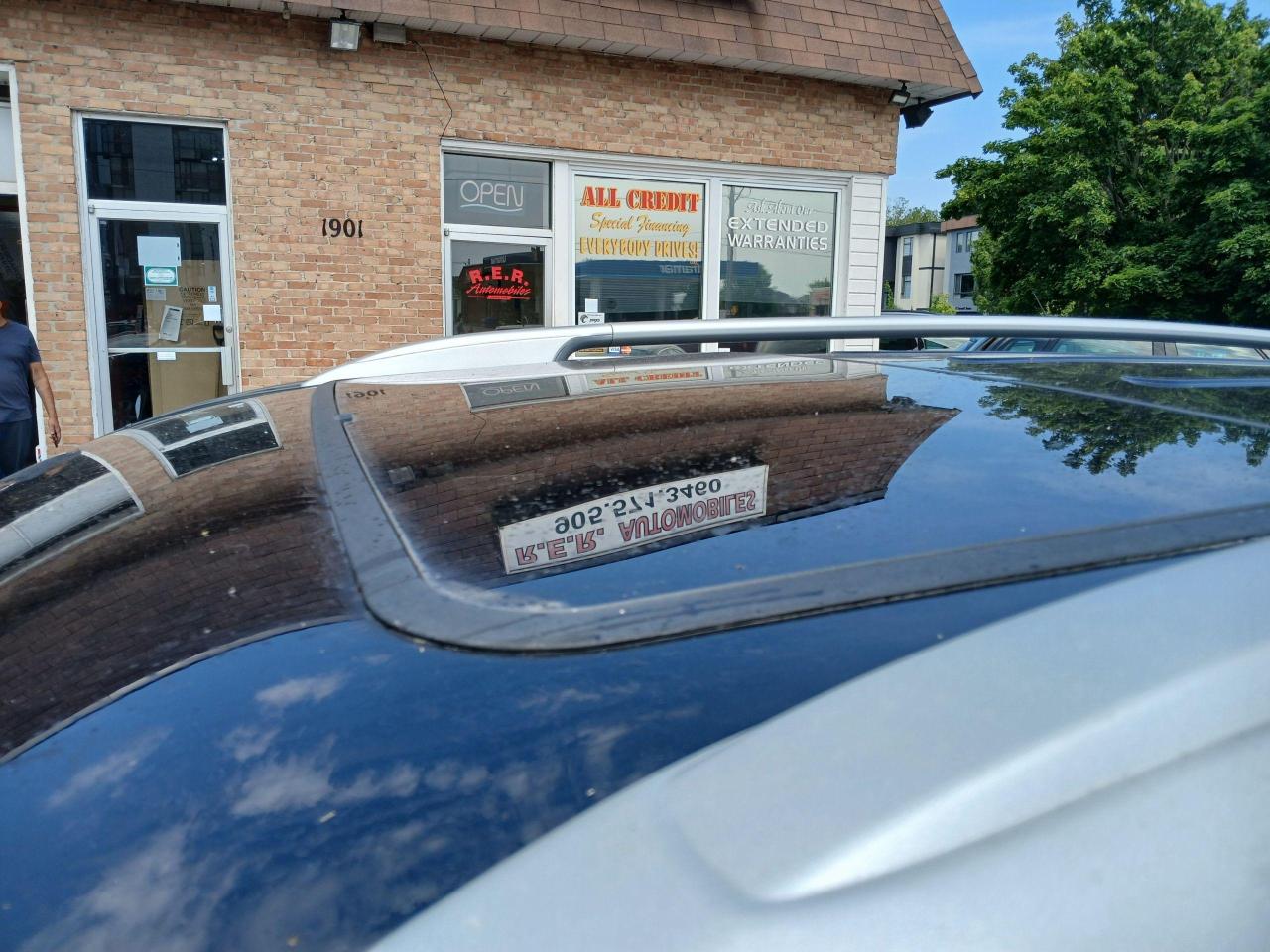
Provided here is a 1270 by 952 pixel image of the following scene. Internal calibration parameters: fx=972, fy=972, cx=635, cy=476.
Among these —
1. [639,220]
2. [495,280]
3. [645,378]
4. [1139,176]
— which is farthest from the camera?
[1139,176]

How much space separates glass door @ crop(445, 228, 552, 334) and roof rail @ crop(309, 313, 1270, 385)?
556 cm

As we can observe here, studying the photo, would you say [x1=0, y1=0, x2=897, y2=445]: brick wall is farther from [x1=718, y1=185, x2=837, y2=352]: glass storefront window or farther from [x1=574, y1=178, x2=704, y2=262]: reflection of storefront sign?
[x1=718, y1=185, x2=837, y2=352]: glass storefront window

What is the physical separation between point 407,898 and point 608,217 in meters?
8.65

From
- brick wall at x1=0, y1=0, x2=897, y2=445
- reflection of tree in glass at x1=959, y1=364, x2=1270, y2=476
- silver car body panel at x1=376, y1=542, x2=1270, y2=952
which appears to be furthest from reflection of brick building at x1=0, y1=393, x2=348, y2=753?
brick wall at x1=0, y1=0, x2=897, y2=445

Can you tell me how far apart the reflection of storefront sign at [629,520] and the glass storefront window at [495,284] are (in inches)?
292

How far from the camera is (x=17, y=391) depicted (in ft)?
21.0

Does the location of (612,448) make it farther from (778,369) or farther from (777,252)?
(777,252)

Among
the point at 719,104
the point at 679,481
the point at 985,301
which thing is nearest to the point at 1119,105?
the point at 985,301

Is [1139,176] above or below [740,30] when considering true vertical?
above

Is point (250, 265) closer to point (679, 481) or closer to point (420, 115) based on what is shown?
point (420, 115)

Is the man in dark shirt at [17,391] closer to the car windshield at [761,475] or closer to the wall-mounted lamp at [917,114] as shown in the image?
the car windshield at [761,475]

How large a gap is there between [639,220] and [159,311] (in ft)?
13.7

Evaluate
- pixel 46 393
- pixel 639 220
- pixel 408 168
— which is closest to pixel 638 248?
pixel 639 220

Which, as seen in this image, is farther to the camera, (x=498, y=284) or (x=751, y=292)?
(x=751, y=292)
